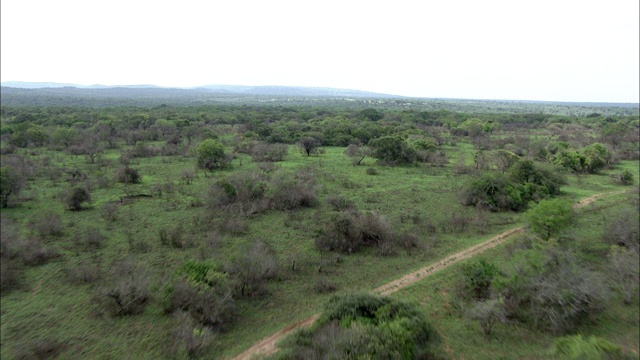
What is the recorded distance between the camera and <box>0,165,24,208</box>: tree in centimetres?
1795

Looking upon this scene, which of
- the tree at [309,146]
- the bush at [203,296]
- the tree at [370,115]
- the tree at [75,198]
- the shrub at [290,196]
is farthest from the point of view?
the tree at [370,115]

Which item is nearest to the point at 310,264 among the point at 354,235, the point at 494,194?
the point at 354,235

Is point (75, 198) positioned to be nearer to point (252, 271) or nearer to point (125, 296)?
point (125, 296)

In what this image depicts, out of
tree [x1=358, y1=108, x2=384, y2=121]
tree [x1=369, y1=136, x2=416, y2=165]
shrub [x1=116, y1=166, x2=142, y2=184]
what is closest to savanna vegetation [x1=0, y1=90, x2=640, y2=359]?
shrub [x1=116, y1=166, x2=142, y2=184]

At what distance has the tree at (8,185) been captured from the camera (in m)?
18.0

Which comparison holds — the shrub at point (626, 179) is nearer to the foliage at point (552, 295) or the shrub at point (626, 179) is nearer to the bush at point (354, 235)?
the foliage at point (552, 295)

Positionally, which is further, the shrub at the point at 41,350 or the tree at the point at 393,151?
the tree at the point at 393,151

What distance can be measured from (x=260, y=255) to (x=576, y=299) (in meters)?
9.64

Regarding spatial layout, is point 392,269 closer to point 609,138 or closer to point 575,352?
point 575,352

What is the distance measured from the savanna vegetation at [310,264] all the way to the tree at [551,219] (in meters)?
0.06

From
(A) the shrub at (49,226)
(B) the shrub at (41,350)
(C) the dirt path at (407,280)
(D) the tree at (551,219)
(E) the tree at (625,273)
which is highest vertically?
(D) the tree at (551,219)

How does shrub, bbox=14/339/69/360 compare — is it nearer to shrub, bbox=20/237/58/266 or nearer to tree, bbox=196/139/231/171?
shrub, bbox=20/237/58/266

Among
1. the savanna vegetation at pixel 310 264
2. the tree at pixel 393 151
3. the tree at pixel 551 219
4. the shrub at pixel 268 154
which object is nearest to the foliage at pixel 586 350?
the savanna vegetation at pixel 310 264

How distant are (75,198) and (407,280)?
17.1 meters
